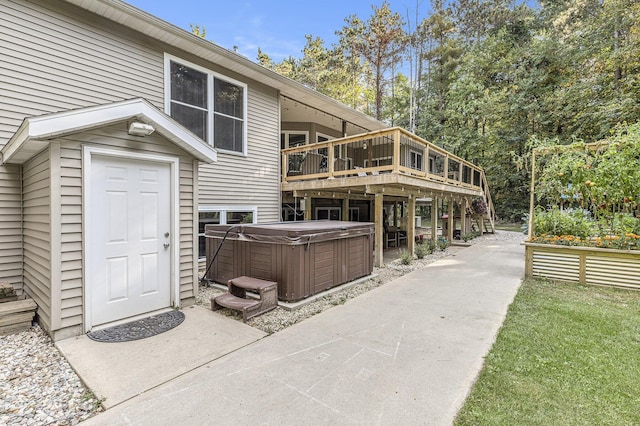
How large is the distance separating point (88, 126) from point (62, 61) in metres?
2.55

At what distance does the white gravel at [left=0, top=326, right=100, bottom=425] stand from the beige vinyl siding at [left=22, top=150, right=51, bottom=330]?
0.36 metres

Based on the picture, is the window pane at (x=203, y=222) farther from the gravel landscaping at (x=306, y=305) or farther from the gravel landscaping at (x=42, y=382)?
the gravel landscaping at (x=42, y=382)

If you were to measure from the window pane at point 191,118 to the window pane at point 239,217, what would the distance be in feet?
6.25

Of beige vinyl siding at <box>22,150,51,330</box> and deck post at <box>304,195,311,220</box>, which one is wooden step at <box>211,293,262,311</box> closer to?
beige vinyl siding at <box>22,150,51,330</box>

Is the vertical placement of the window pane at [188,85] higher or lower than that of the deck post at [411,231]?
higher

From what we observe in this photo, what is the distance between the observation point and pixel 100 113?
11.1ft

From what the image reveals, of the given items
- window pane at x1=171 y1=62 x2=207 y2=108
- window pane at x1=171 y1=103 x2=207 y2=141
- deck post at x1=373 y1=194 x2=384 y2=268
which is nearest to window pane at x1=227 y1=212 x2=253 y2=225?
window pane at x1=171 y1=103 x2=207 y2=141

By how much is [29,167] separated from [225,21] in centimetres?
2170

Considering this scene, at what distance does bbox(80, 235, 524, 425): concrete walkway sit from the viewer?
2154 millimetres

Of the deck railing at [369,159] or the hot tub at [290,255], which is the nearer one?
the hot tub at [290,255]

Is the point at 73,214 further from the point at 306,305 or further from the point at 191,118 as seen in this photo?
the point at 191,118

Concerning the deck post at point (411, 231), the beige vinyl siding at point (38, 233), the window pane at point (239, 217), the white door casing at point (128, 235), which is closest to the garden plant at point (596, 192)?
the deck post at point (411, 231)

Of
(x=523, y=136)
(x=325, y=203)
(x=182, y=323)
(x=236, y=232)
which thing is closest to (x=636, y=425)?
(x=182, y=323)

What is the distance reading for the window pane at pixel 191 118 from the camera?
20.2 ft
